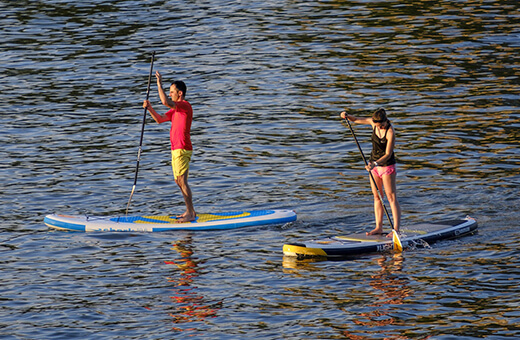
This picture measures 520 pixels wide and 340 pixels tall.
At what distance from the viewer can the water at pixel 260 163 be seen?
40.1 ft

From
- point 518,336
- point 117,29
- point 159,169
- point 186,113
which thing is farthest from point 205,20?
point 518,336

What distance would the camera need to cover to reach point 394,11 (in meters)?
36.2

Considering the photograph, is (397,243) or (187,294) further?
(397,243)

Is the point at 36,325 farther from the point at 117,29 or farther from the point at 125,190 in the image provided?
the point at 117,29

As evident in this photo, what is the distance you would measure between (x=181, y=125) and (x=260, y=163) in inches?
191

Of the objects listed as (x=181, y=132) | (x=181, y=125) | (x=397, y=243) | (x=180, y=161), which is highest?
(x=181, y=125)

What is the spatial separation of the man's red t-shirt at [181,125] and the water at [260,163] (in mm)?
1735

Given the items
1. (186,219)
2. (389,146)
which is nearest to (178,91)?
(186,219)

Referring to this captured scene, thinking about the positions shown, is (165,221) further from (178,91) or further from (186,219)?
(178,91)

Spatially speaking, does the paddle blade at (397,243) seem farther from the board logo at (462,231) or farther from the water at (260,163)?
the board logo at (462,231)

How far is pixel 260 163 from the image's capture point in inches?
814

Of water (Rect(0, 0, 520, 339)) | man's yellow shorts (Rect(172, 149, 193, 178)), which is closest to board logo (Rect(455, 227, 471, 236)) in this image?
water (Rect(0, 0, 520, 339))

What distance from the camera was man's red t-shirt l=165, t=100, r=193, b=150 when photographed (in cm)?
1599

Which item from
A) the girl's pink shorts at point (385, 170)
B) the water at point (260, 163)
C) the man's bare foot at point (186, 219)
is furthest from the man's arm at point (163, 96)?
the girl's pink shorts at point (385, 170)
